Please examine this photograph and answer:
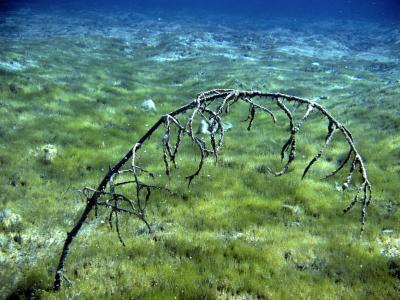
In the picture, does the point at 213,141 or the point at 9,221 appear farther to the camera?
the point at 9,221

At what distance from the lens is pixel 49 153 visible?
15289 mm

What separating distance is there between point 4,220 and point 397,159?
556 inches

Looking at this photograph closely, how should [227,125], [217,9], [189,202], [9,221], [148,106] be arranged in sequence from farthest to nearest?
[217,9] → [148,106] → [227,125] → [189,202] → [9,221]

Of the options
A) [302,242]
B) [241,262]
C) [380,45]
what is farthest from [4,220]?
[380,45]

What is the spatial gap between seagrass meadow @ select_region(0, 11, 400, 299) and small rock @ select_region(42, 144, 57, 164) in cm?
16

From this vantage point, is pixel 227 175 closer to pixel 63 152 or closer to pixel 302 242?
pixel 302 242

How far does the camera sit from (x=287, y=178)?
14133 millimetres

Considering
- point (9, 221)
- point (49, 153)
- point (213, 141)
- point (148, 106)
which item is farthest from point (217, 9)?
point (213, 141)

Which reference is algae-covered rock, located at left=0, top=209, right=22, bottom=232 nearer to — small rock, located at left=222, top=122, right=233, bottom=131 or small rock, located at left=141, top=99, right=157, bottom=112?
small rock, located at left=222, top=122, right=233, bottom=131

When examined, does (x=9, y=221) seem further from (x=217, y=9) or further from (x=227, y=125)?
(x=217, y=9)

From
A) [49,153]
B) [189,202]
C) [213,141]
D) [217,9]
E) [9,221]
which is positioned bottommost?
[9,221]

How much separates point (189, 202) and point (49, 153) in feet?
21.0

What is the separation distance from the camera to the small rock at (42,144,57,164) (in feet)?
49.6

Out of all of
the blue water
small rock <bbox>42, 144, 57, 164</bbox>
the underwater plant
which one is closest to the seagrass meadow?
small rock <bbox>42, 144, 57, 164</bbox>
